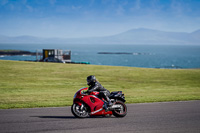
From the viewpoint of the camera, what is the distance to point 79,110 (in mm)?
9766

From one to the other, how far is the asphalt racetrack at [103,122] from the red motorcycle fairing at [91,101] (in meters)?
0.28

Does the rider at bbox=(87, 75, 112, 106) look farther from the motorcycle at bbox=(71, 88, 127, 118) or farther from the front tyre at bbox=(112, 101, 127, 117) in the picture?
the front tyre at bbox=(112, 101, 127, 117)

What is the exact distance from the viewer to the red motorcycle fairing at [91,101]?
9602 millimetres

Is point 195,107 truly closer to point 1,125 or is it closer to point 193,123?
point 193,123

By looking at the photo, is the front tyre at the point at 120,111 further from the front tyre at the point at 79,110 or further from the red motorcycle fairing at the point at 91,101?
the front tyre at the point at 79,110

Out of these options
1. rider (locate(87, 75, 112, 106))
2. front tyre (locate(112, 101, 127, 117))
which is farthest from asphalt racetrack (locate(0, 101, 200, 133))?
rider (locate(87, 75, 112, 106))

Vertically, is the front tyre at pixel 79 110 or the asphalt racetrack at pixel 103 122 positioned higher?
the front tyre at pixel 79 110

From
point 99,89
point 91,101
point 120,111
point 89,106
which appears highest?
point 99,89

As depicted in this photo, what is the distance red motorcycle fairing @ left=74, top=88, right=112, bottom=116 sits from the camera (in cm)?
960

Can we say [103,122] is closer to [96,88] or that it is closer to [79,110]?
[79,110]

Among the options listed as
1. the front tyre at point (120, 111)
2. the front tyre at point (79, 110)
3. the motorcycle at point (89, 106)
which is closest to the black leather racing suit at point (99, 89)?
the motorcycle at point (89, 106)

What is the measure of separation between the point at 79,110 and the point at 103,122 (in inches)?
43.3

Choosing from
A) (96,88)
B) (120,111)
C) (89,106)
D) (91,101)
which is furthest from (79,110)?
(120,111)

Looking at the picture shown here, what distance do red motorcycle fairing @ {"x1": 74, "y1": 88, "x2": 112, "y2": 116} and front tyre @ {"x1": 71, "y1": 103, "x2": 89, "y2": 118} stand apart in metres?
0.17
